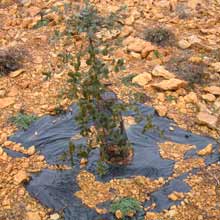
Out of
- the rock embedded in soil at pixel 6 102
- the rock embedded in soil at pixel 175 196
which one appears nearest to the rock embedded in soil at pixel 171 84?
the rock embedded in soil at pixel 175 196

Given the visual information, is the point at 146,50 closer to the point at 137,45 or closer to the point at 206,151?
the point at 137,45

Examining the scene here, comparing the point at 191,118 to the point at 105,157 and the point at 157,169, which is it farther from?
the point at 105,157

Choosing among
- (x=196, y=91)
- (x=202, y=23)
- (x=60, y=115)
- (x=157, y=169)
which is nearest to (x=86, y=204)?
(x=157, y=169)

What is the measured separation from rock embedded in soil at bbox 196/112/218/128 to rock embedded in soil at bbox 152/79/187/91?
0.48 m

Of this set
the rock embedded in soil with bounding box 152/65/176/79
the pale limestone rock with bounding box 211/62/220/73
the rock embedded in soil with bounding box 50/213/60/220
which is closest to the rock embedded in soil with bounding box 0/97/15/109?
the rock embedded in soil with bounding box 152/65/176/79

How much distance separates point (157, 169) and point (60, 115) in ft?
4.19

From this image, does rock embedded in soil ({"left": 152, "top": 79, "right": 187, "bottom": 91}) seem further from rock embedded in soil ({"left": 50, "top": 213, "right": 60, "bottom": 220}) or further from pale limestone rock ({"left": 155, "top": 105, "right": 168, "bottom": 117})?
rock embedded in soil ({"left": 50, "top": 213, "right": 60, "bottom": 220})

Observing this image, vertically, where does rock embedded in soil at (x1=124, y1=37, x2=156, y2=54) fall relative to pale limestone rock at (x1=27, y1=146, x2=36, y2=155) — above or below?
above

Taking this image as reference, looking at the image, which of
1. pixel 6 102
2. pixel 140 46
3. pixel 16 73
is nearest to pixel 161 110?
pixel 140 46

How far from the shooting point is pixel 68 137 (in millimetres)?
4125

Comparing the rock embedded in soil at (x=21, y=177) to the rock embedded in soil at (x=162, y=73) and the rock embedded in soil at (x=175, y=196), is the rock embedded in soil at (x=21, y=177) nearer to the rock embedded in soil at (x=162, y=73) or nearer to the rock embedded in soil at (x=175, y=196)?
the rock embedded in soil at (x=175, y=196)

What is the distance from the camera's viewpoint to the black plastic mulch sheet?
3398mm

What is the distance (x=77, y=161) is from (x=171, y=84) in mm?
1409

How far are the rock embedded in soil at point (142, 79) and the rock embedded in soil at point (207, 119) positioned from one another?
2.64 feet
